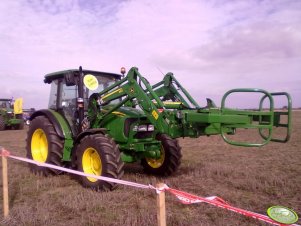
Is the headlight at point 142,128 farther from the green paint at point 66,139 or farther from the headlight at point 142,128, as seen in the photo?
the green paint at point 66,139

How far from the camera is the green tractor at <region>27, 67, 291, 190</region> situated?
5.31 meters

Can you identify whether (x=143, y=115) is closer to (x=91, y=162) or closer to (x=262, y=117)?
(x=91, y=162)

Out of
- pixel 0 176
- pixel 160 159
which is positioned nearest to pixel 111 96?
pixel 160 159

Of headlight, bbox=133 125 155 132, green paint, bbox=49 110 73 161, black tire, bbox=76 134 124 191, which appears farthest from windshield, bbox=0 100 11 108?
headlight, bbox=133 125 155 132

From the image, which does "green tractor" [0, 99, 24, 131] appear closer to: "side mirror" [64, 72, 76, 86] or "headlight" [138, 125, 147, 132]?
"side mirror" [64, 72, 76, 86]

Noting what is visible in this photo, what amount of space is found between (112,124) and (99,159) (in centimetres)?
95

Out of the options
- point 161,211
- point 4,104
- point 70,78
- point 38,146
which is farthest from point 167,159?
point 4,104

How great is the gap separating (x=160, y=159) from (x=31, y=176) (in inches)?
103

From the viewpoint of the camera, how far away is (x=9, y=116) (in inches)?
814

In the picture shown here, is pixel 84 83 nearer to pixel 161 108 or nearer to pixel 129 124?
pixel 129 124

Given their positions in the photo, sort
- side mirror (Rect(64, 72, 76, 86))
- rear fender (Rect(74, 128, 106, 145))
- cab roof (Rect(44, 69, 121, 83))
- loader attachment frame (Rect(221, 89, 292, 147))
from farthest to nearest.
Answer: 1. cab roof (Rect(44, 69, 121, 83))
2. side mirror (Rect(64, 72, 76, 86))
3. rear fender (Rect(74, 128, 106, 145))
4. loader attachment frame (Rect(221, 89, 292, 147))

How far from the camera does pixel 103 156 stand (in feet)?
17.7

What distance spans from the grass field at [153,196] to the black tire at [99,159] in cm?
19

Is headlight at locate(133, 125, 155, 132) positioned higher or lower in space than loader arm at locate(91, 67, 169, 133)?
lower
